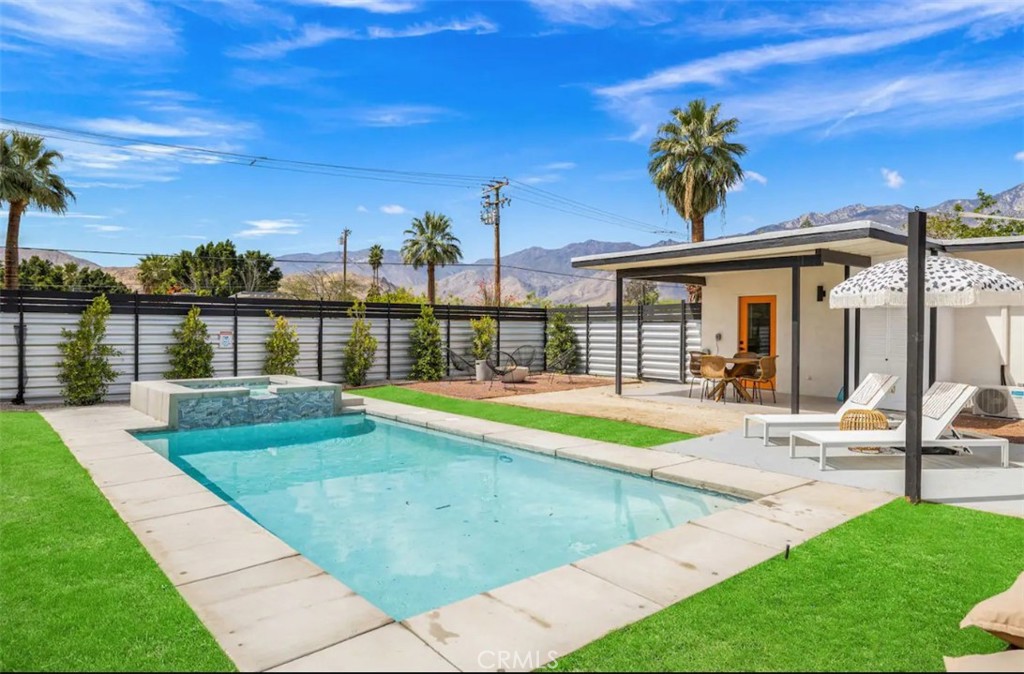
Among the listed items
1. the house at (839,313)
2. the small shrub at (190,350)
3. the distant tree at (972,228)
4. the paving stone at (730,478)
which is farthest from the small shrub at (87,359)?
the distant tree at (972,228)

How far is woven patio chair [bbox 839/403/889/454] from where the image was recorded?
707cm

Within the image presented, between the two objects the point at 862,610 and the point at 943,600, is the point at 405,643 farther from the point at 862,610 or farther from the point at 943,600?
the point at 943,600

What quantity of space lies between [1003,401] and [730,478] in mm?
6832

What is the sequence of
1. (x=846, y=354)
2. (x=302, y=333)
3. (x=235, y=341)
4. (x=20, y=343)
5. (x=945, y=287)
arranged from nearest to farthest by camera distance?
1. (x=945, y=287)
2. (x=846, y=354)
3. (x=20, y=343)
4. (x=235, y=341)
5. (x=302, y=333)

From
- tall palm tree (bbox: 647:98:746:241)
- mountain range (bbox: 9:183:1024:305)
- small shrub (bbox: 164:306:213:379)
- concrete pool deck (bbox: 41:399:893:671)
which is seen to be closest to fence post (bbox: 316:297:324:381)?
small shrub (bbox: 164:306:213:379)

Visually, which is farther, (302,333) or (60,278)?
(60,278)

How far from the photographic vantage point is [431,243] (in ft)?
121

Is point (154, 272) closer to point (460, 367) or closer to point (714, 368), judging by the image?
point (460, 367)

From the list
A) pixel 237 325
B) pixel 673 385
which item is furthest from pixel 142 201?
pixel 673 385

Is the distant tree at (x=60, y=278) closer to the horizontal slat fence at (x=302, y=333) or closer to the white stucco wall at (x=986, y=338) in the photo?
the horizontal slat fence at (x=302, y=333)

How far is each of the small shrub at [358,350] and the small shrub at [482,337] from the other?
2.95m

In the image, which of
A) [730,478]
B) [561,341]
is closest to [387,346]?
[561,341]

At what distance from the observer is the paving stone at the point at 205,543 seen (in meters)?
3.71

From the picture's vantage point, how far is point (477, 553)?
465 centimetres
